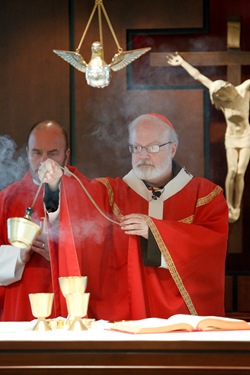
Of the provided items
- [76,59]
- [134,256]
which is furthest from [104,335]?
[76,59]

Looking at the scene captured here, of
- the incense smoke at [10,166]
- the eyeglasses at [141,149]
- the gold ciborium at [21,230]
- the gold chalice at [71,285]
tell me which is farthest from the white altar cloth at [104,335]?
the incense smoke at [10,166]

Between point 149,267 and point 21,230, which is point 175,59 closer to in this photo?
point 149,267

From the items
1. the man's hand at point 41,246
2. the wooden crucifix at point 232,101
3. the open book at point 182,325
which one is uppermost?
the wooden crucifix at point 232,101

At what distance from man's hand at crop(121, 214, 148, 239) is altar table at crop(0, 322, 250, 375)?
1.56 m

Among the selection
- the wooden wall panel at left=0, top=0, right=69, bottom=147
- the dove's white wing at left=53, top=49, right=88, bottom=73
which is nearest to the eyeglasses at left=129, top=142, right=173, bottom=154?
the dove's white wing at left=53, top=49, right=88, bottom=73

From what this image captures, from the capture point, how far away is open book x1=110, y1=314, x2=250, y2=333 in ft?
13.2

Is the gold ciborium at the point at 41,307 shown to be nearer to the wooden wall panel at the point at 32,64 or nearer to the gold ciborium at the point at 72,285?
the gold ciborium at the point at 72,285

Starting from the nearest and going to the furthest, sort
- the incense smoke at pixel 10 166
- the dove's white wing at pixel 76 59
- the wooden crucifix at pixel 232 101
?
the dove's white wing at pixel 76 59 → the incense smoke at pixel 10 166 → the wooden crucifix at pixel 232 101

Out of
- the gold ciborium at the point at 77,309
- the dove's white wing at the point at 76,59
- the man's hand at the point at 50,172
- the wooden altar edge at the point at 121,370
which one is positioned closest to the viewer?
the wooden altar edge at the point at 121,370

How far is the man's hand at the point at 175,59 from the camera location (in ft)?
22.3

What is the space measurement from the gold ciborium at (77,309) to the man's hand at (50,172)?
917mm

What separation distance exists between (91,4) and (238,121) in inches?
51.0

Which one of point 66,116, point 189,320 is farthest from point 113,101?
point 189,320

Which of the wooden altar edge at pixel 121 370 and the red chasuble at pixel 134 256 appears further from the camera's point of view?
the red chasuble at pixel 134 256
